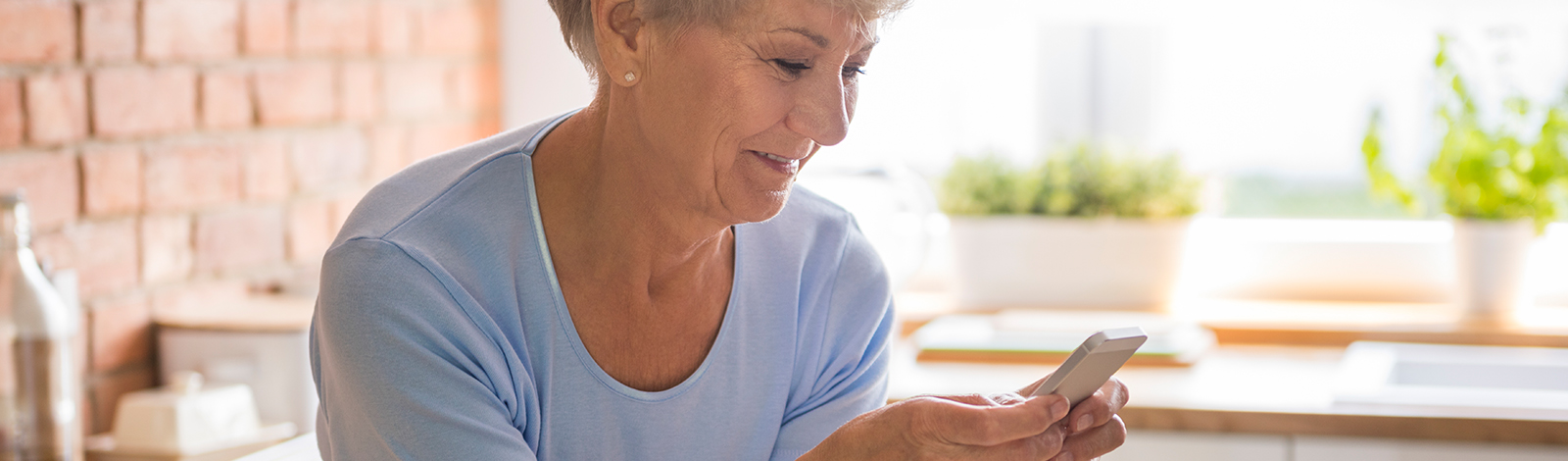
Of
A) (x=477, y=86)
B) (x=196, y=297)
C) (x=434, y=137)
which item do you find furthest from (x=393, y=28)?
(x=196, y=297)

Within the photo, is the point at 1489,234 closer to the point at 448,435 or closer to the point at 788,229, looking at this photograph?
the point at 788,229

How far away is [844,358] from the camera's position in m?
1.25

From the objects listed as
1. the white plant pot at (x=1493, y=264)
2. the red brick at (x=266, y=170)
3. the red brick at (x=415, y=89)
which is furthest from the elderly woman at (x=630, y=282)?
the white plant pot at (x=1493, y=264)

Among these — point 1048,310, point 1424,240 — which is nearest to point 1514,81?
point 1424,240

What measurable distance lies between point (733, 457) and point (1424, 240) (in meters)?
1.70

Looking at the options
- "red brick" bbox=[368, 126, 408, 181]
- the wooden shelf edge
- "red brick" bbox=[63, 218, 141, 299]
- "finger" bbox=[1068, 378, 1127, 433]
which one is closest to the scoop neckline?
"finger" bbox=[1068, 378, 1127, 433]

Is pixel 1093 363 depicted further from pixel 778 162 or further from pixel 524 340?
pixel 524 340

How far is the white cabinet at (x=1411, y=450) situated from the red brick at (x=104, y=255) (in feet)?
4.72

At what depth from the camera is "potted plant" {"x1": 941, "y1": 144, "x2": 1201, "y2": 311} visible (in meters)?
2.27

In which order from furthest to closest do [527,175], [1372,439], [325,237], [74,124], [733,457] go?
[325,237], [1372,439], [74,124], [733,457], [527,175]

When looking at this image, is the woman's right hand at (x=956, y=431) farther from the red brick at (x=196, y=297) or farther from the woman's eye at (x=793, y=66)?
→ the red brick at (x=196, y=297)

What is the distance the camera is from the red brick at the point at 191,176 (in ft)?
5.15

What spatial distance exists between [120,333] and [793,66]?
98cm

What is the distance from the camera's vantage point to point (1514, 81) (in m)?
2.32
